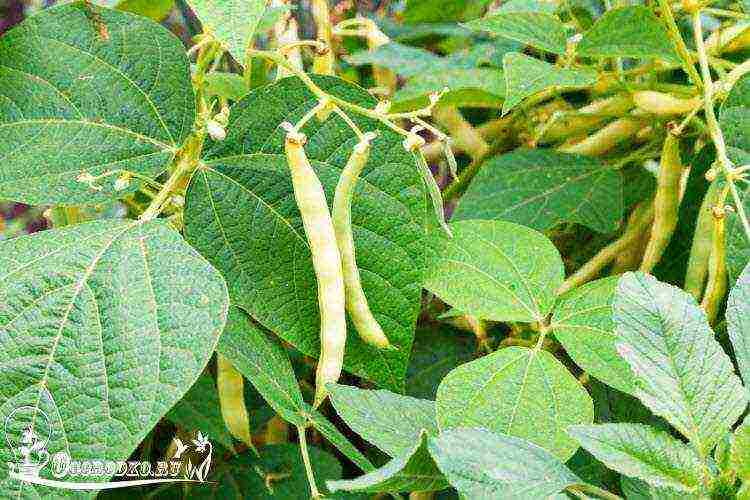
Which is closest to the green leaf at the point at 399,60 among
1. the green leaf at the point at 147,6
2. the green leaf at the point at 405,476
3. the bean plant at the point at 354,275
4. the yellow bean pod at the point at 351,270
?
the bean plant at the point at 354,275

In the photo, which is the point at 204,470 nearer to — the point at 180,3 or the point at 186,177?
the point at 186,177

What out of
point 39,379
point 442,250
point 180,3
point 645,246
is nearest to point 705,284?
point 645,246

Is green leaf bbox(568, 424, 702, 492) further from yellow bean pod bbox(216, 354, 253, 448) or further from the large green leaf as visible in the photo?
yellow bean pod bbox(216, 354, 253, 448)

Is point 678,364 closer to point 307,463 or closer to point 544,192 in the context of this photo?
point 307,463

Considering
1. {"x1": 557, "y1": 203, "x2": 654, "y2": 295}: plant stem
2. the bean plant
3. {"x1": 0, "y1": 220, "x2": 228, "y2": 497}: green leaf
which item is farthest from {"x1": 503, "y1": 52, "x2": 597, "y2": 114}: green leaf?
{"x1": 0, "y1": 220, "x2": 228, "y2": 497}: green leaf

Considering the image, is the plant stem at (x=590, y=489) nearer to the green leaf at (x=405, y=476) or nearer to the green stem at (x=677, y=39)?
the green leaf at (x=405, y=476)

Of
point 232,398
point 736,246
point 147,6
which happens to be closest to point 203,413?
point 232,398
